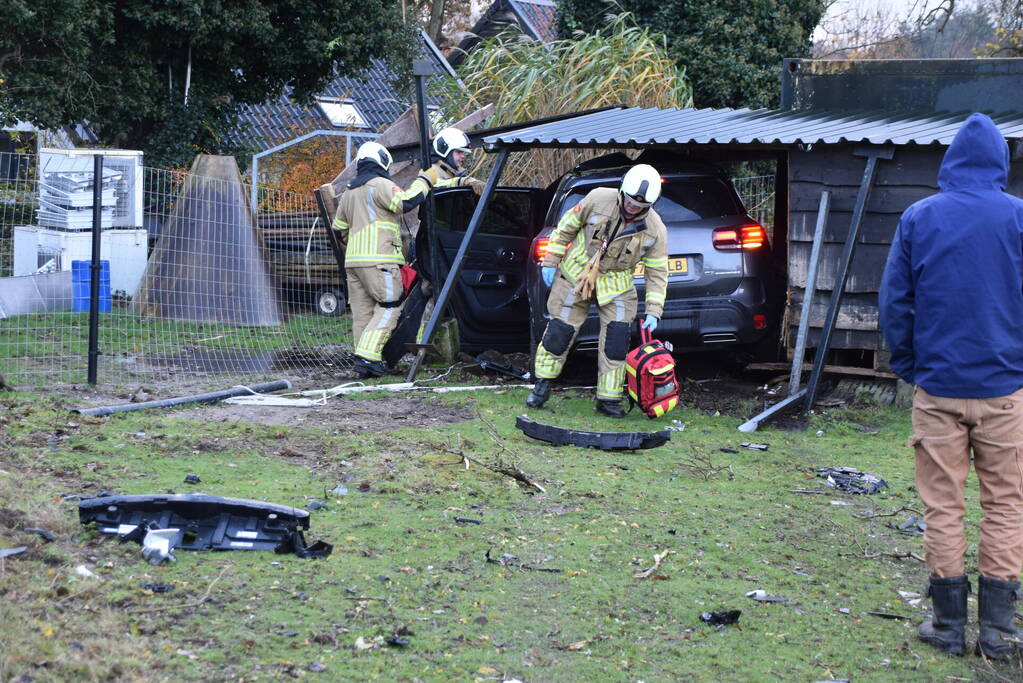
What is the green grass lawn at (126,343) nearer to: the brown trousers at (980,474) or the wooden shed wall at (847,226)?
the wooden shed wall at (847,226)

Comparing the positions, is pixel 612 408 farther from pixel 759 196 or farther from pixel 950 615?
pixel 759 196

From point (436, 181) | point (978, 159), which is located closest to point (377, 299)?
point (436, 181)

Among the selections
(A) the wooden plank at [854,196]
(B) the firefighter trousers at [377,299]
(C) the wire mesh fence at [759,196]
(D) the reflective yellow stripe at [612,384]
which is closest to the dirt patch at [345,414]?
(D) the reflective yellow stripe at [612,384]

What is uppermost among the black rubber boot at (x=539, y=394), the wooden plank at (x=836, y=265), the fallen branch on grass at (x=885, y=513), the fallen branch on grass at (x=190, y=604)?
the wooden plank at (x=836, y=265)

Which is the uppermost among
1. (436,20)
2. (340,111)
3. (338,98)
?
(436,20)

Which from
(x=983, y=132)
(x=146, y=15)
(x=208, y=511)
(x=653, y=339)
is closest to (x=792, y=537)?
(x=983, y=132)

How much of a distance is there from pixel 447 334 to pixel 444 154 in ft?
5.31

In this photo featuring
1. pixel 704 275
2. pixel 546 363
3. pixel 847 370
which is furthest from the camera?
pixel 847 370

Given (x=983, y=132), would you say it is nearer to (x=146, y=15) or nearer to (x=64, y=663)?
(x=64, y=663)

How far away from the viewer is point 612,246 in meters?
8.07

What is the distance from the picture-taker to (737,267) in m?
8.77

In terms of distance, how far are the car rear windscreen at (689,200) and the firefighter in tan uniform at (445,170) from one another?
1378 millimetres

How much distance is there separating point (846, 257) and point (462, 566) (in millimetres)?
4940

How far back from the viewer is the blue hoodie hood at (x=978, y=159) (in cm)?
429
